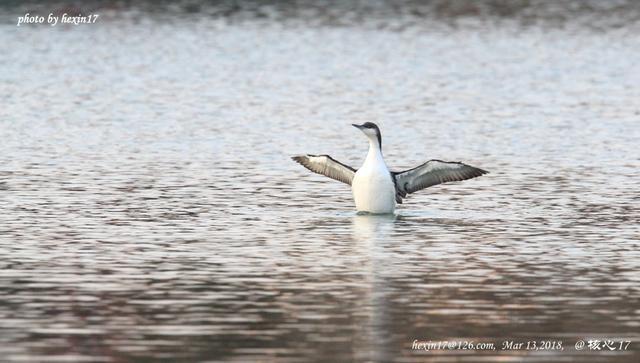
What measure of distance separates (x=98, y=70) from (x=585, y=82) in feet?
51.2

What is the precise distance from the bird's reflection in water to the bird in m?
0.24

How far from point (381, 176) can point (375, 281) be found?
628cm

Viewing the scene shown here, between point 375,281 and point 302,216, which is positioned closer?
point 375,281

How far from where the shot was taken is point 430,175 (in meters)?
27.4

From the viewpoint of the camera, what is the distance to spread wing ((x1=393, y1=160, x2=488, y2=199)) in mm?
27078

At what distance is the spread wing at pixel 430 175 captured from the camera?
88.8 feet

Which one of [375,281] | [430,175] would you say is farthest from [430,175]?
[375,281]

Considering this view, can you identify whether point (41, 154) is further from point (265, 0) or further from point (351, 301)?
point (265, 0)

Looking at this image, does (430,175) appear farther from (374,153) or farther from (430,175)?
(374,153)

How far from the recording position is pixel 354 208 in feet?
92.3

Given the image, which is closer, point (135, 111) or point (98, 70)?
point (135, 111)

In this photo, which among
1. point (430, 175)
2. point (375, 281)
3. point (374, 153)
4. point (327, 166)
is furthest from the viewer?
point (327, 166)

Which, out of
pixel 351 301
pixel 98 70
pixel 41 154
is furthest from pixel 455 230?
pixel 98 70

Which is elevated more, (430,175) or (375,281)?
(430,175)
